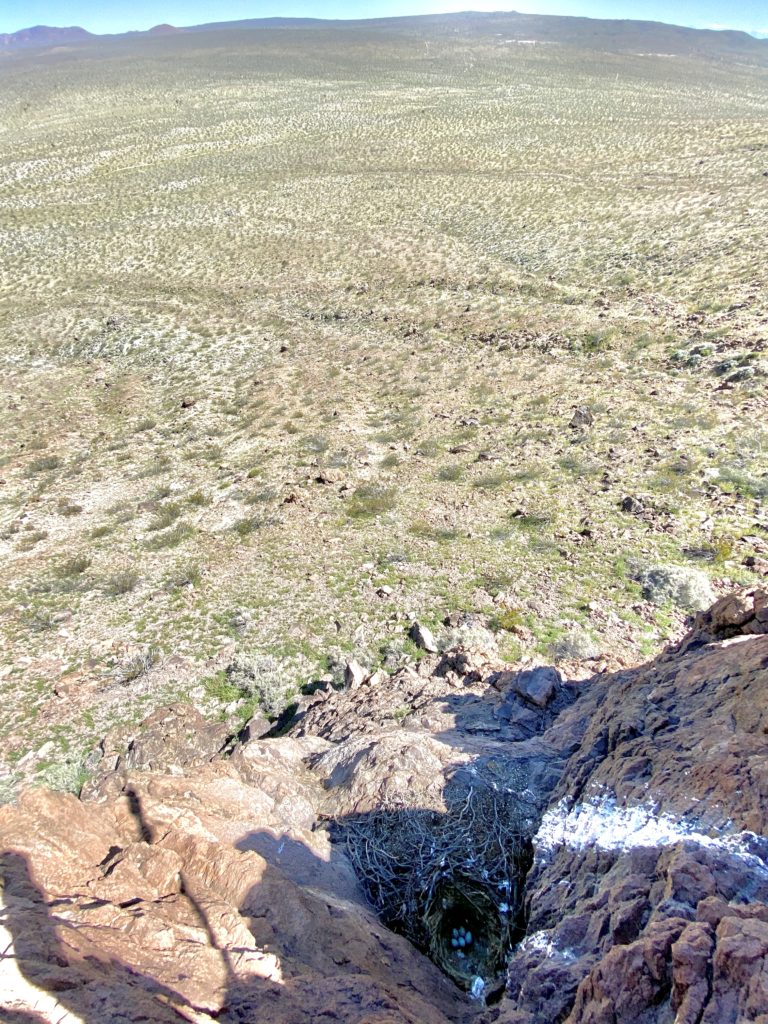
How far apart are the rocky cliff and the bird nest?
0.02 meters

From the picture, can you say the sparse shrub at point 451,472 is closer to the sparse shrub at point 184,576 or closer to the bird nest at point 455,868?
the sparse shrub at point 184,576

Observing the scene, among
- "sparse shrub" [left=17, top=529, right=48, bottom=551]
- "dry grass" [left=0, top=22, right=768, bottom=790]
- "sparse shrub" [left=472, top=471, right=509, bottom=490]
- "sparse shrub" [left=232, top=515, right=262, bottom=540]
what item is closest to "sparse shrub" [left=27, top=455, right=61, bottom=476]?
"dry grass" [left=0, top=22, right=768, bottom=790]

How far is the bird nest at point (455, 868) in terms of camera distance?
18.8 ft

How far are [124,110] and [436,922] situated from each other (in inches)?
3115

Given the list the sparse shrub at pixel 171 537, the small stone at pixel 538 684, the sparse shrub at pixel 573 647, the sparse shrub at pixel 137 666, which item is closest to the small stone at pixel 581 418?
the sparse shrub at pixel 573 647

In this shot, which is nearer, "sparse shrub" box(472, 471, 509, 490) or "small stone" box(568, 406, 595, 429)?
"sparse shrub" box(472, 471, 509, 490)

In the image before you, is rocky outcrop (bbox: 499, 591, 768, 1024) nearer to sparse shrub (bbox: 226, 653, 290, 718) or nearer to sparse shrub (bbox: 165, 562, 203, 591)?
sparse shrub (bbox: 226, 653, 290, 718)

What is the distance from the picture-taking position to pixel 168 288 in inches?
1242

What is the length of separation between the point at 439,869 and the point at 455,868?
0.15 m

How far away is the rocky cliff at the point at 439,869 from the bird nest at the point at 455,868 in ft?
0.07

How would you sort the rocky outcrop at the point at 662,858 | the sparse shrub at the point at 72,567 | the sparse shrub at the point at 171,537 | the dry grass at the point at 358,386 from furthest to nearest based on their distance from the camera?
the sparse shrub at the point at 171,537, the sparse shrub at the point at 72,567, the dry grass at the point at 358,386, the rocky outcrop at the point at 662,858

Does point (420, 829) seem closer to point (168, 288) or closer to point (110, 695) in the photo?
point (110, 695)

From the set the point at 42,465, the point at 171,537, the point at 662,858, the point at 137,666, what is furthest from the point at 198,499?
the point at 662,858

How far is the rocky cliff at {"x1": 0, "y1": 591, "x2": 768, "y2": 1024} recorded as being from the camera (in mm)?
3904
